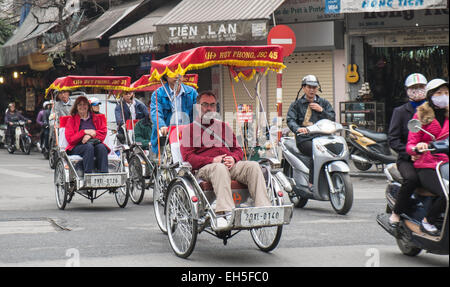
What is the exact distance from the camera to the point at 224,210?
257 inches

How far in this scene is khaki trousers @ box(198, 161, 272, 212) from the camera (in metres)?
6.62

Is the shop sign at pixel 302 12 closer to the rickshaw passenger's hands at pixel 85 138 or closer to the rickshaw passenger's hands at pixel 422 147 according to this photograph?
the rickshaw passenger's hands at pixel 85 138

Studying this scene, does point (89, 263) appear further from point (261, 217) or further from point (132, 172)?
point (132, 172)

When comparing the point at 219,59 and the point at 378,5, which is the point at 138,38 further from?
the point at 219,59

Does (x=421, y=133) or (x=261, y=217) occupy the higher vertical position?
(x=421, y=133)

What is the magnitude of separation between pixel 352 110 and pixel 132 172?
828cm

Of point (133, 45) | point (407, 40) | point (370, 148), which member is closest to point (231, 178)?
point (370, 148)

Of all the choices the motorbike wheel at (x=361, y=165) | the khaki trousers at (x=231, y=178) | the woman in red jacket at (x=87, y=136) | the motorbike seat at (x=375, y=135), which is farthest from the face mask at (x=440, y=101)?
the motorbike wheel at (x=361, y=165)

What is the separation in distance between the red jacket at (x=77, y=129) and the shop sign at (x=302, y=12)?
31.5 ft

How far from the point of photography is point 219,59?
7773 mm

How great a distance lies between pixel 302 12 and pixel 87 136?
34.2 ft

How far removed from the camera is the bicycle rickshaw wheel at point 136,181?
37.2ft

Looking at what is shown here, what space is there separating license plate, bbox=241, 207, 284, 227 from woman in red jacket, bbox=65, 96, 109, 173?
4816 mm

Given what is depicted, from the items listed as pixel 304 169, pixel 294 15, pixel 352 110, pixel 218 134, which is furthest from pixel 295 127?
pixel 294 15
